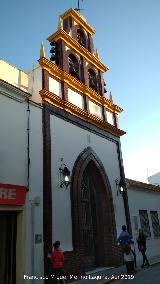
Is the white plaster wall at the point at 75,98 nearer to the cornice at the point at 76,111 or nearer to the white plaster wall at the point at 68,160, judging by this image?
the cornice at the point at 76,111

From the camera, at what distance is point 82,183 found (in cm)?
1309

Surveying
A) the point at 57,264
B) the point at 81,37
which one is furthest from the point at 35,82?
the point at 57,264

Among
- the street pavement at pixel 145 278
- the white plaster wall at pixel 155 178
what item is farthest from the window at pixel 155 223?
the white plaster wall at pixel 155 178

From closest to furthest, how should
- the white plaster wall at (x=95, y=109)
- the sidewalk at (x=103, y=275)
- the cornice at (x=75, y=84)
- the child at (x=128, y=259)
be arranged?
the sidewalk at (x=103, y=275) → the child at (x=128, y=259) → the cornice at (x=75, y=84) → the white plaster wall at (x=95, y=109)

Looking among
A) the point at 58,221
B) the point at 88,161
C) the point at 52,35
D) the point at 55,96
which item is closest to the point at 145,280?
the point at 58,221

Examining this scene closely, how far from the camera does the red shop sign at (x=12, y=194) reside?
8688 millimetres

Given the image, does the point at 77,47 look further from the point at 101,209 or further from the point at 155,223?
the point at 155,223

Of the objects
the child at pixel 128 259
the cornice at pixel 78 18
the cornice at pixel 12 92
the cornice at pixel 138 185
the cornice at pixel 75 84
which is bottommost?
the child at pixel 128 259

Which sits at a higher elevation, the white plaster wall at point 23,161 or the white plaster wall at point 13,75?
the white plaster wall at point 13,75

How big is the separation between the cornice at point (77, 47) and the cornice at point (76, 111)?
371 cm

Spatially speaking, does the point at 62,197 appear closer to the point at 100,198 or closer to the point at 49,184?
the point at 49,184

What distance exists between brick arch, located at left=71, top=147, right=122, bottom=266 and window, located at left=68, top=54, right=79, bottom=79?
13.2 feet

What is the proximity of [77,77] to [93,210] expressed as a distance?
665cm

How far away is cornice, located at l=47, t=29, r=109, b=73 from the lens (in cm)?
1423
